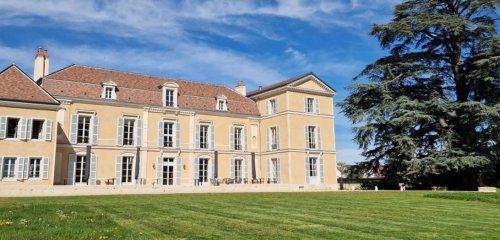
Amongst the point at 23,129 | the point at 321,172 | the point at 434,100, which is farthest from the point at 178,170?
the point at 434,100

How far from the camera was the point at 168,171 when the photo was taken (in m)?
26.3

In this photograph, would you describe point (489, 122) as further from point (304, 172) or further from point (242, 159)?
point (242, 159)

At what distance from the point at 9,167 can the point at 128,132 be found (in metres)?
6.94

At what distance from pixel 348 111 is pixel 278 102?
4730 millimetres

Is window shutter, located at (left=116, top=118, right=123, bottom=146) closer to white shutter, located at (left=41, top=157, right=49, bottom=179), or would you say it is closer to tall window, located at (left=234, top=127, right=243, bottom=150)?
white shutter, located at (left=41, top=157, right=49, bottom=179)

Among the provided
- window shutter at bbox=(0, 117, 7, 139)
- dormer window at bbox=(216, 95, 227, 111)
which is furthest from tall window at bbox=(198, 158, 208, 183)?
window shutter at bbox=(0, 117, 7, 139)

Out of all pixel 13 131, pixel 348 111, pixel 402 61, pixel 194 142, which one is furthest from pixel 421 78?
pixel 13 131

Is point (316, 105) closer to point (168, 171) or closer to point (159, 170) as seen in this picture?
point (168, 171)

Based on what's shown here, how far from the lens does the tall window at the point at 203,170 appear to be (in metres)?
27.4

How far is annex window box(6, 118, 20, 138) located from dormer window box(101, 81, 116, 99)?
205 inches

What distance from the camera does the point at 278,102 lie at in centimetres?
2897

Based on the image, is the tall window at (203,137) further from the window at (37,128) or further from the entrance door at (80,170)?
the window at (37,128)

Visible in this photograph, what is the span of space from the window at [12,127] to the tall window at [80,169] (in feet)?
12.2

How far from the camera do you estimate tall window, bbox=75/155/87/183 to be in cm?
2320
